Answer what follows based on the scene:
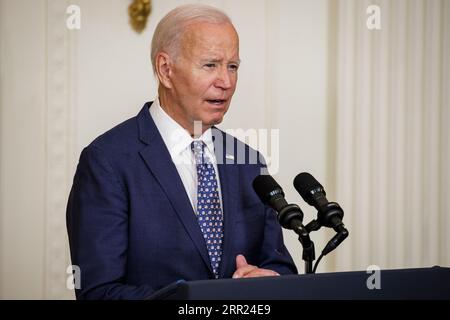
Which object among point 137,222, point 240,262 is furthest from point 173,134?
point 240,262

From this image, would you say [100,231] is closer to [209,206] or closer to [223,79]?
[209,206]

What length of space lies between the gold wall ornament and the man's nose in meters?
1.05

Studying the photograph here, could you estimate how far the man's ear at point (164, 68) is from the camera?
84.1 inches

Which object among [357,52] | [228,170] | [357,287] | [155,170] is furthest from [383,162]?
[357,287]

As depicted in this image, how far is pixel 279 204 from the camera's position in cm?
161

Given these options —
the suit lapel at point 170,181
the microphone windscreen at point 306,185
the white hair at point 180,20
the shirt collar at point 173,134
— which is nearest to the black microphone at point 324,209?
the microphone windscreen at point 306,185

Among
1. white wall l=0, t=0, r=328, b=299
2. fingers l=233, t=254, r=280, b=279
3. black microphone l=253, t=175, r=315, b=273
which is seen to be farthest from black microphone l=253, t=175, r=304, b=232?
white wall l=0, t=0, r=328, b=299

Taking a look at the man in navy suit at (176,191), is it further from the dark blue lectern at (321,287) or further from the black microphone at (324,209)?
the dark blue lectern at (321,287)

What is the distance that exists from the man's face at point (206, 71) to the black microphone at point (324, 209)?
1.50 ft

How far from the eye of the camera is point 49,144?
2.93 meters

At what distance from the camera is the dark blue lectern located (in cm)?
120

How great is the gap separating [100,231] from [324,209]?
601mm

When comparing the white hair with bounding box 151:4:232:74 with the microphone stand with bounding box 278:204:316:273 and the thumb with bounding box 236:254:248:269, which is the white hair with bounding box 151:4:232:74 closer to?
the thumb with bounding box 236:254:248:269

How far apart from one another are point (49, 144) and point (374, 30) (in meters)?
1.48
